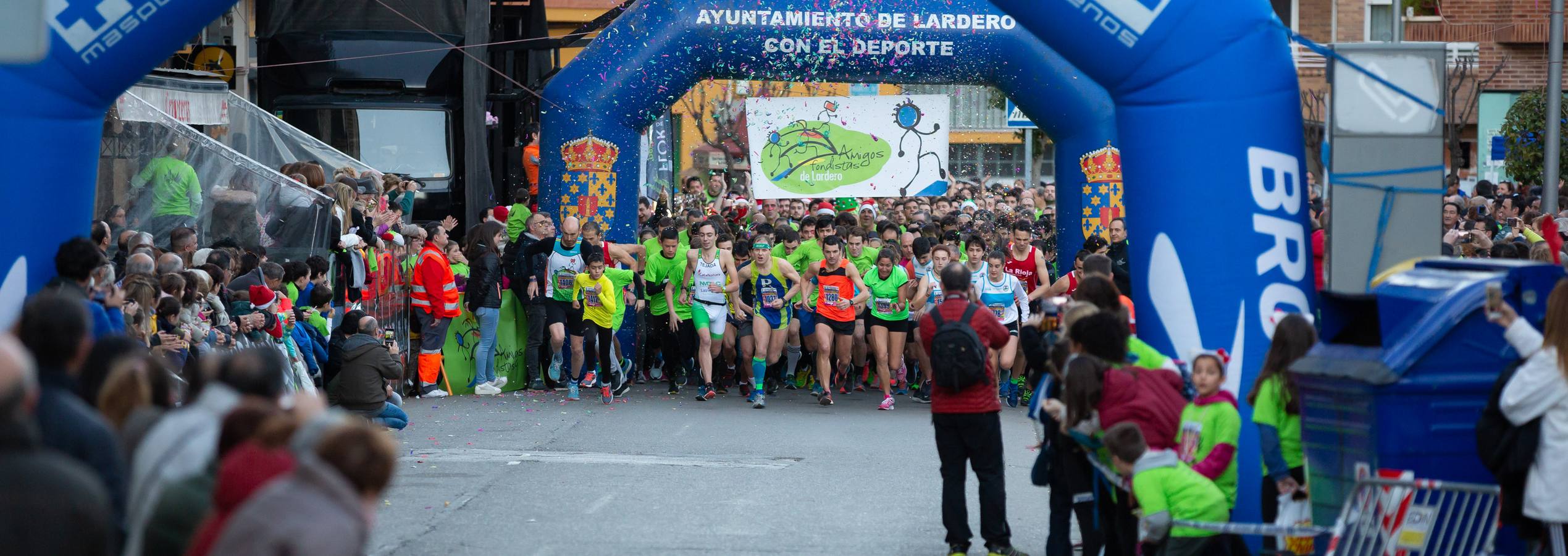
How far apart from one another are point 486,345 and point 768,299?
2503mm

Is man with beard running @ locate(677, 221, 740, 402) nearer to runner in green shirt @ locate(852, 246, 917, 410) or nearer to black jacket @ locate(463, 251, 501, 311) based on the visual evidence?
runner in green shirt @ locate(852, 246, 917, 410)

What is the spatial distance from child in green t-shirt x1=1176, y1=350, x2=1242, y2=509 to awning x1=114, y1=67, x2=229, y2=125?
904 centimetres

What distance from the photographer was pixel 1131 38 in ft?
24.2

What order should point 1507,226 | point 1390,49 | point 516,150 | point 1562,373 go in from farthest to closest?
point 516,150, point 1507,226, point 1390,49, point 1562,373

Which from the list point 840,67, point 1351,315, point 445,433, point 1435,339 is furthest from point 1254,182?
point 840,67

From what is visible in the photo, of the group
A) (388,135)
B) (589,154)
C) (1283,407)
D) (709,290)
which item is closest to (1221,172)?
(1283,407)

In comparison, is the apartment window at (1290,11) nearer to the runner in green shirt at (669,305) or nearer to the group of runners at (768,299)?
the group of runners at (768,299)

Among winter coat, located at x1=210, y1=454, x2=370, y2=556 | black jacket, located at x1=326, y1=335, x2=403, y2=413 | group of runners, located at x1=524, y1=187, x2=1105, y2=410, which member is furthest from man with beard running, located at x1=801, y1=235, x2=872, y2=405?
winter coat, located at x1=210, y1=454, x2=370, y2=556

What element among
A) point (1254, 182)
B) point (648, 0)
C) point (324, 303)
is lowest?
point (324, 303)

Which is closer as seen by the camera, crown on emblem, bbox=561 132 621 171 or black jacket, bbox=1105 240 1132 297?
black jacket, bbox=1105 240 1132 297

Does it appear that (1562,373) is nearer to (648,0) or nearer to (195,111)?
(648,0)

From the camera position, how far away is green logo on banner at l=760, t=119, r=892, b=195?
56.3 ft

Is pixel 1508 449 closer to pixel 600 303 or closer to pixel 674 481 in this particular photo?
pixel 674 481

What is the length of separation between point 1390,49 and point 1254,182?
78 centimetres
